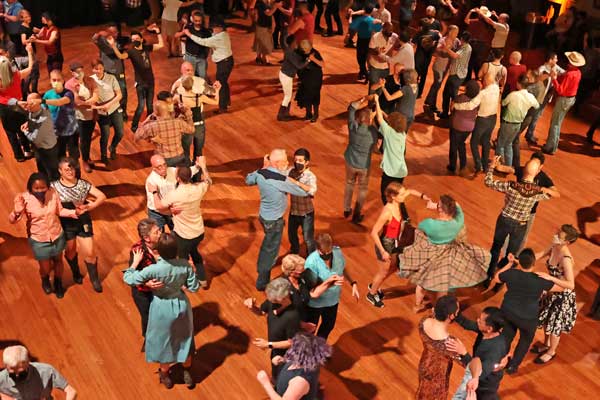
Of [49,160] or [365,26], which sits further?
[365,26]

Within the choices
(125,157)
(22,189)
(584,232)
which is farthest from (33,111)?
(584,232)

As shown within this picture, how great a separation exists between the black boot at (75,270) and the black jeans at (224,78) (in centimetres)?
367

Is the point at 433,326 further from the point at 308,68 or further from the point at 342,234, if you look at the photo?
the point at 308,68

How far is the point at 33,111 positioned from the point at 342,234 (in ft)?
10.5

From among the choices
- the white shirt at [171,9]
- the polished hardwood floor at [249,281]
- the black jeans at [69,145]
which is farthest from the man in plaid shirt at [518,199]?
the white shirt at [171,9]

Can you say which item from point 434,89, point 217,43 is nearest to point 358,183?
point 217,43

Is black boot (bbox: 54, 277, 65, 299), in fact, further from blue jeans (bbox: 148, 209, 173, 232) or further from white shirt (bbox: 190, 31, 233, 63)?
white shirt (bbox: 190, 31, 233, 63)

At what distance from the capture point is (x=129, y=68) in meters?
9.99

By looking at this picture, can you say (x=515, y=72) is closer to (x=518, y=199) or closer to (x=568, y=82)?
(x=568, y=82)

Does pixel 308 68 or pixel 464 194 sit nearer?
pixel 464 194

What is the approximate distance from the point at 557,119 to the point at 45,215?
6.17 meters

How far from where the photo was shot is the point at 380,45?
28.6 ft

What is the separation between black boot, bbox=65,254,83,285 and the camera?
5.38 m

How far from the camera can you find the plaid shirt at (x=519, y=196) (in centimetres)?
512
